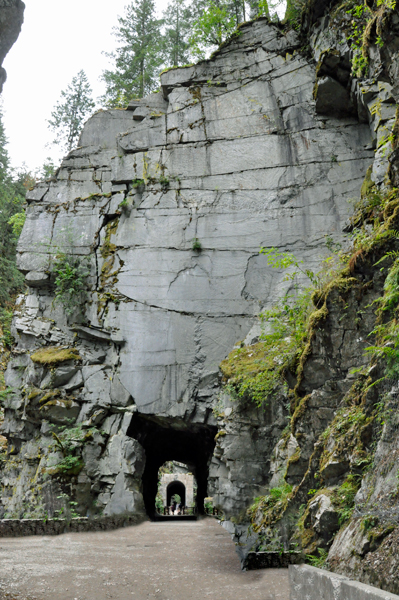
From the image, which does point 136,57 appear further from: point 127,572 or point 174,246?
point 127,572

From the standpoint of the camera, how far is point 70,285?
16.5m

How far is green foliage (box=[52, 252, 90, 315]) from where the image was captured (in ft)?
53.9

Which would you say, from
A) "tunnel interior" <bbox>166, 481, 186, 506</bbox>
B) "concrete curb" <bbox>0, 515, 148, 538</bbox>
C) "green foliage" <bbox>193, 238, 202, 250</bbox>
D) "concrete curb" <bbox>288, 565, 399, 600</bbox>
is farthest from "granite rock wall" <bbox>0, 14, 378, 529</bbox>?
"tunnel interior" <bbox>166, 481, 186, 506</bbox>

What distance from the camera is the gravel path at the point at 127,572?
17.0ft

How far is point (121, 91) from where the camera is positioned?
2403 centimetres

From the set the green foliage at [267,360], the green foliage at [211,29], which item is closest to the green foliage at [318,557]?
the green foliage at [267,360]

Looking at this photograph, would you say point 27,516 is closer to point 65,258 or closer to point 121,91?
point 65,258

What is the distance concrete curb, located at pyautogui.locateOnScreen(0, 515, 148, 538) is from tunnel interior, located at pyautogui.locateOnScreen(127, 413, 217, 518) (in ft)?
8.74

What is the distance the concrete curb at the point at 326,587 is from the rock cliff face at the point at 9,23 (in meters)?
4.10

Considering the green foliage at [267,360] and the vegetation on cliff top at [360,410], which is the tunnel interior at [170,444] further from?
the vegetation on cliff top at [360,410]

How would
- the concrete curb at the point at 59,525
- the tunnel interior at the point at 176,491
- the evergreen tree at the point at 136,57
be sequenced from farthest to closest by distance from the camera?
the tunnel interior at the point at 176,491 < the evergreen tree at the point at 136,57 < the concrete curb at the point at 59,525

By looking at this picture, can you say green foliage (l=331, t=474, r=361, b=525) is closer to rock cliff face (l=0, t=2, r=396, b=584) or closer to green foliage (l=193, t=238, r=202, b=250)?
rock cliff face (l=0, t=2, r=396, b=584)

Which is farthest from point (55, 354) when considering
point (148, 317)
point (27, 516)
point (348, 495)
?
point (348, 495)

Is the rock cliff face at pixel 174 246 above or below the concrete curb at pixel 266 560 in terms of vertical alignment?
above
